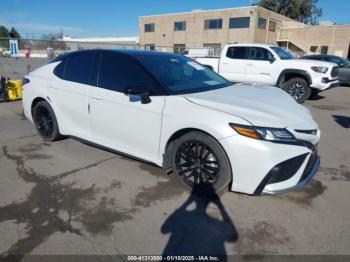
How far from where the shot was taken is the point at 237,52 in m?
10.9

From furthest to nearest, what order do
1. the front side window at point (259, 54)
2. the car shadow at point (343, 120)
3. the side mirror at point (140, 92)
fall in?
the front side window at point (259, 54) → the car shadow at point (343, 120) → the side mirror at point (140, 92)

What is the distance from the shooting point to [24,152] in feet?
16.0

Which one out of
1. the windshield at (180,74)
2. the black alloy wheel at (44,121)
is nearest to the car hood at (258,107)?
the windshield at (180,74)

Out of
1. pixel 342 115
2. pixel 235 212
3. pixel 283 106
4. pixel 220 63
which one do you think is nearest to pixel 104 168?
pixel 235 212

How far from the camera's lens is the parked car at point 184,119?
3.08m

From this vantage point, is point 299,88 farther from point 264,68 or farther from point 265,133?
point 265,133

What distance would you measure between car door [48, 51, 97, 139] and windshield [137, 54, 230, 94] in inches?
36.1

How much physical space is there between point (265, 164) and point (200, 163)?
0.77 meters

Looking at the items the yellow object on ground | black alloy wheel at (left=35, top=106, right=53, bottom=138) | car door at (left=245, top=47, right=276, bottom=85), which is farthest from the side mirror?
car door at (left=245, top=47, right=276, bottom=85)

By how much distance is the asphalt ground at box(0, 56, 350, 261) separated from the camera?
267 centimetres

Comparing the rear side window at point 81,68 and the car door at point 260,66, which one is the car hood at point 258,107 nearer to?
the rear side window at point 81,68

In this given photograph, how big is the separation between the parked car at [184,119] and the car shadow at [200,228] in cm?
21

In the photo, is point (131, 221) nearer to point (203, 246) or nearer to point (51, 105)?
point (203, 246)

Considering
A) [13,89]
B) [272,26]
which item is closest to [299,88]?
[13,89]
